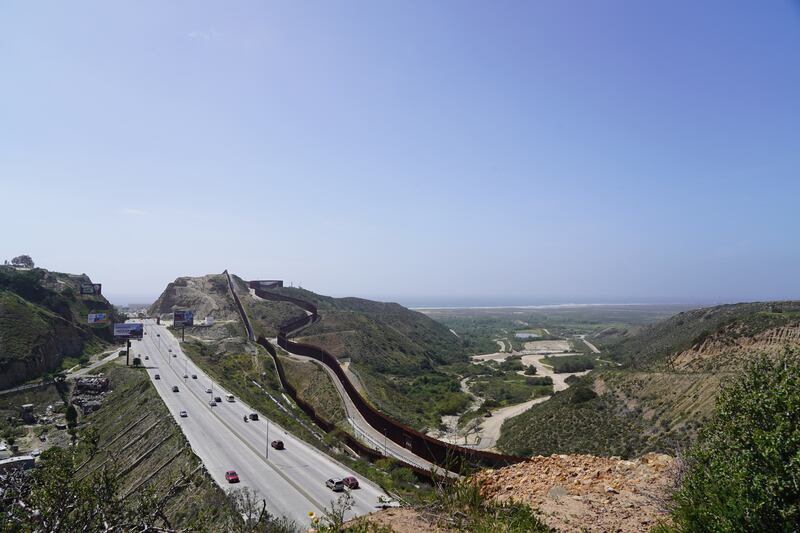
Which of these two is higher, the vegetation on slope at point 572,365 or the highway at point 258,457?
the highway at point 258,457

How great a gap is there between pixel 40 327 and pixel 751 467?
8836cm

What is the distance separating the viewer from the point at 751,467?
8.05 m

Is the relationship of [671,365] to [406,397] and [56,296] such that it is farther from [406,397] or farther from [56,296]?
[56,296]

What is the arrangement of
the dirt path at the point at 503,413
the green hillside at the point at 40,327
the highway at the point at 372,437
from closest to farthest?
the highway at the point at 372,437 < the dirt path at the point at 503,413 < the green hillside at the point at 40,327

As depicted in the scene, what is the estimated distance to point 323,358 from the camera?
72.4 meters

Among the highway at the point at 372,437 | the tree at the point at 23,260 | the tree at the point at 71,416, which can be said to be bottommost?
the highway at the point at 372,437

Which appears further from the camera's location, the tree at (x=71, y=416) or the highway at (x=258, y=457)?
the tree at (x=71, y=416)

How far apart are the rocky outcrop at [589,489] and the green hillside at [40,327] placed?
70356mm

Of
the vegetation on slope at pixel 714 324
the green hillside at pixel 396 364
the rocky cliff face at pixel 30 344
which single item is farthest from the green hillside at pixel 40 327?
the vegetation on slope at pixel 714 324

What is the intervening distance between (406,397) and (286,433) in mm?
31579

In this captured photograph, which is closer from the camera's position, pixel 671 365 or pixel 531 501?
pixel 531 501

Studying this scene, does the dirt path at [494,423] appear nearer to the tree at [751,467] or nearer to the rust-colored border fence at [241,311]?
the tree at [751,467]

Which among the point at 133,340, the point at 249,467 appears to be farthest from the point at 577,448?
the point at 133,340

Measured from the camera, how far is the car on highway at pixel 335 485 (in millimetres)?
26609
